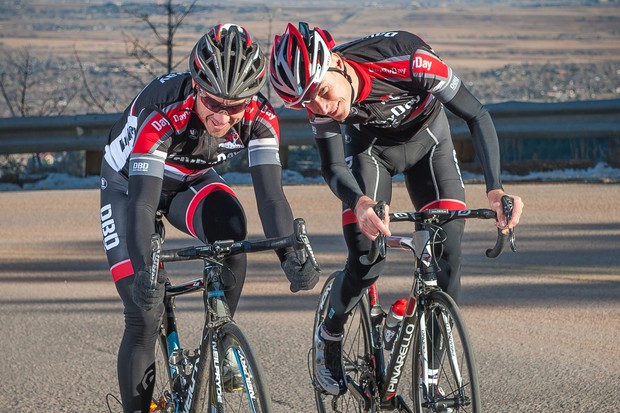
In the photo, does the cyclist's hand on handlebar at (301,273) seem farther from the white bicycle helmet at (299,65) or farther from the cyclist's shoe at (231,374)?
the white bicycle helmet at (299,65)

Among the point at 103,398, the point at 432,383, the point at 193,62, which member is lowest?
the point at 103,398

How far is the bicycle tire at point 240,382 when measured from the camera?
392cm

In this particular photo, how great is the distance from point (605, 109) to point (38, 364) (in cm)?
815

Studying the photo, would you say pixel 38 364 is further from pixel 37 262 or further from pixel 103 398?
pixel 37 262

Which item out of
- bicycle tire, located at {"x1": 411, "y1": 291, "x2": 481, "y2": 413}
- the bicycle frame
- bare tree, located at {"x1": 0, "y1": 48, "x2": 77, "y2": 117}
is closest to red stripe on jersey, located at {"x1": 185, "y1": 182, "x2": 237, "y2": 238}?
the bicycle frame

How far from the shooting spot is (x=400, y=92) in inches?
200

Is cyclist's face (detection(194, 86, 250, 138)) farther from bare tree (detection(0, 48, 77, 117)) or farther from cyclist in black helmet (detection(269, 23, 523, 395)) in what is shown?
bare tree (detection(0, 48, 77, 117))

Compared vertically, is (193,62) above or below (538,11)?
below

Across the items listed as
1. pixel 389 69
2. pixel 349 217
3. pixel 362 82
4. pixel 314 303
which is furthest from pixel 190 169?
pixel 314 303

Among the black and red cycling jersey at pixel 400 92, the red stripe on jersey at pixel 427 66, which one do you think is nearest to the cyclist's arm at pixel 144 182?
the black and red cycling jersey at pixel 400 92

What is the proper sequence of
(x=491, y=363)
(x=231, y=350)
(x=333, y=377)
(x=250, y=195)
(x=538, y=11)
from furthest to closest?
(x=538, y=11)
(x=250, y=195)
(x=491, y=363)
(x=333, y=377)
(x=231, y=350)

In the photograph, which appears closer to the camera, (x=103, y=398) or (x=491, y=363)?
(x=103, y=398)

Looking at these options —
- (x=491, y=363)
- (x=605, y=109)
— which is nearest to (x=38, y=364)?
(x=491, y=363)

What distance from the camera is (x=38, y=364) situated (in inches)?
267
